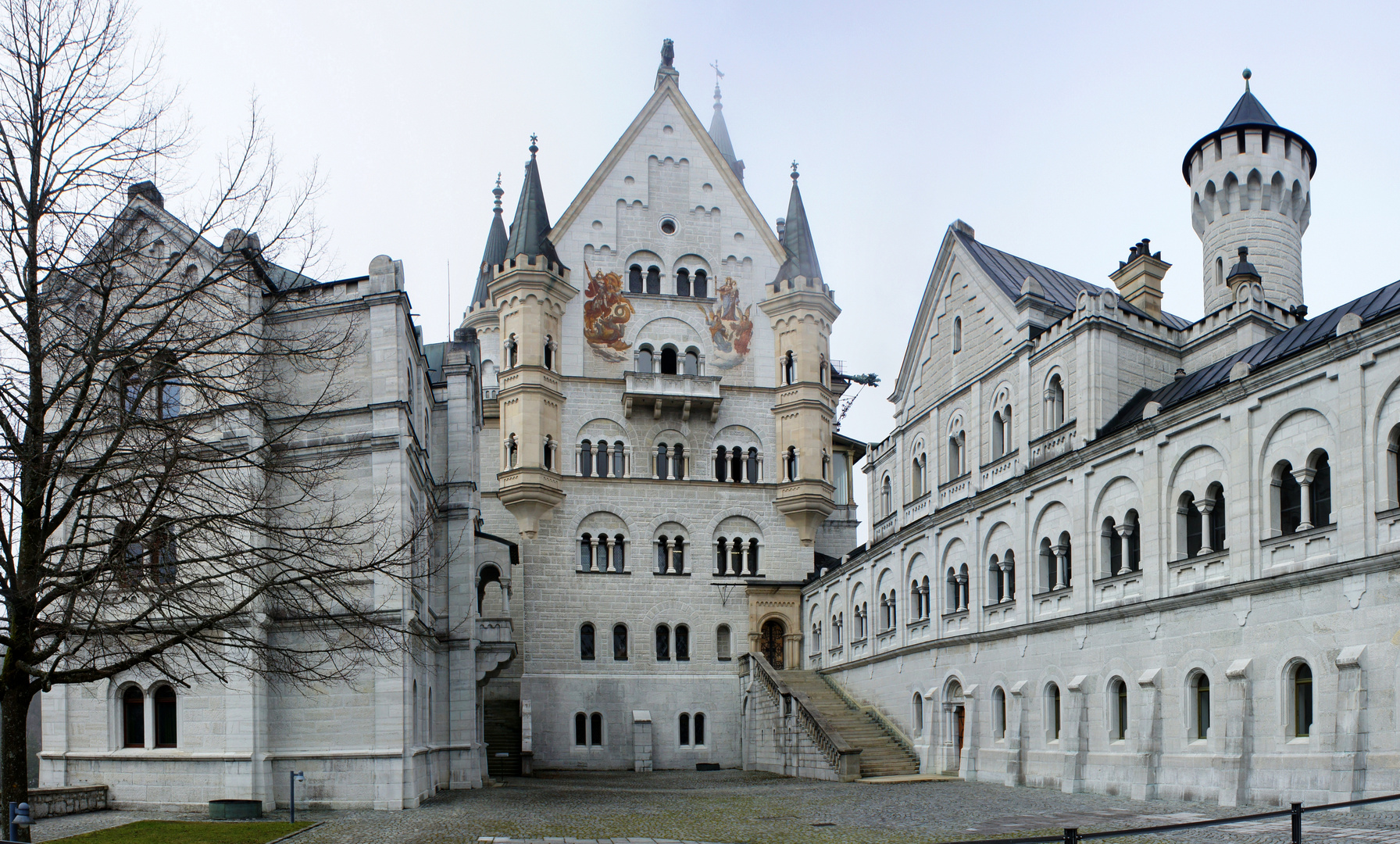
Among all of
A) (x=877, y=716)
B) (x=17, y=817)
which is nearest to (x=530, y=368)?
(x=877, y=716)

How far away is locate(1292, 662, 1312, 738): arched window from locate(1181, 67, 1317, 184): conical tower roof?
25.9m

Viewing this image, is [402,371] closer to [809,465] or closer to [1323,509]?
[1323,509]

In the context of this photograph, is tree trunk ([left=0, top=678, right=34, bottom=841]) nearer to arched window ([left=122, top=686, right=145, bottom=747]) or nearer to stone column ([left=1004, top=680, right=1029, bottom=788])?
arched window ([left=122, top=686, right=145, bottom=747])

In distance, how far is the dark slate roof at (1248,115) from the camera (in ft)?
140

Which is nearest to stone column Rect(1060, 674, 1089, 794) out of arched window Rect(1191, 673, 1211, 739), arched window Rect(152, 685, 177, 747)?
arched window Rect(1191, 673, 1211, 739)

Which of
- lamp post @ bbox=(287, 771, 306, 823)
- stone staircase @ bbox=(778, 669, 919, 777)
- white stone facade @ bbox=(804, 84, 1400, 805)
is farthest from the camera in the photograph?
stone staircase @ bbox=(778, 669, 919, 777)

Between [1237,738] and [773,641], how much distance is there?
32.0 metres

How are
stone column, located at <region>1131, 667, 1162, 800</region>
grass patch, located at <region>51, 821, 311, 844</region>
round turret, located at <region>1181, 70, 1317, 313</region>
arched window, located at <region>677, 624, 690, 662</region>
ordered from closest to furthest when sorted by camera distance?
grass patch, located at <region>51, 821, 311, 844</region>
stone column, located at <region>1131, 667, 1162, 800</region>
round turret, located at <region>1181, 70, 1317, 313</region>
arched window, located at <region>677, 624, 690, 662</region>

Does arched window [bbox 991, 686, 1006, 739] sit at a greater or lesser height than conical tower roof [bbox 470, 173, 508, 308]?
lesser

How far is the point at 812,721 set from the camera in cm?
3984

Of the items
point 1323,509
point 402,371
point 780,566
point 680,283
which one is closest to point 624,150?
point 680,283

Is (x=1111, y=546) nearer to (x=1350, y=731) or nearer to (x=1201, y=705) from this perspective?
(x=1201, y=705)

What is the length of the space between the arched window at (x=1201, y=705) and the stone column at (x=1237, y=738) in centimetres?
152

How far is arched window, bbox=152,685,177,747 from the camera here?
28.2m
